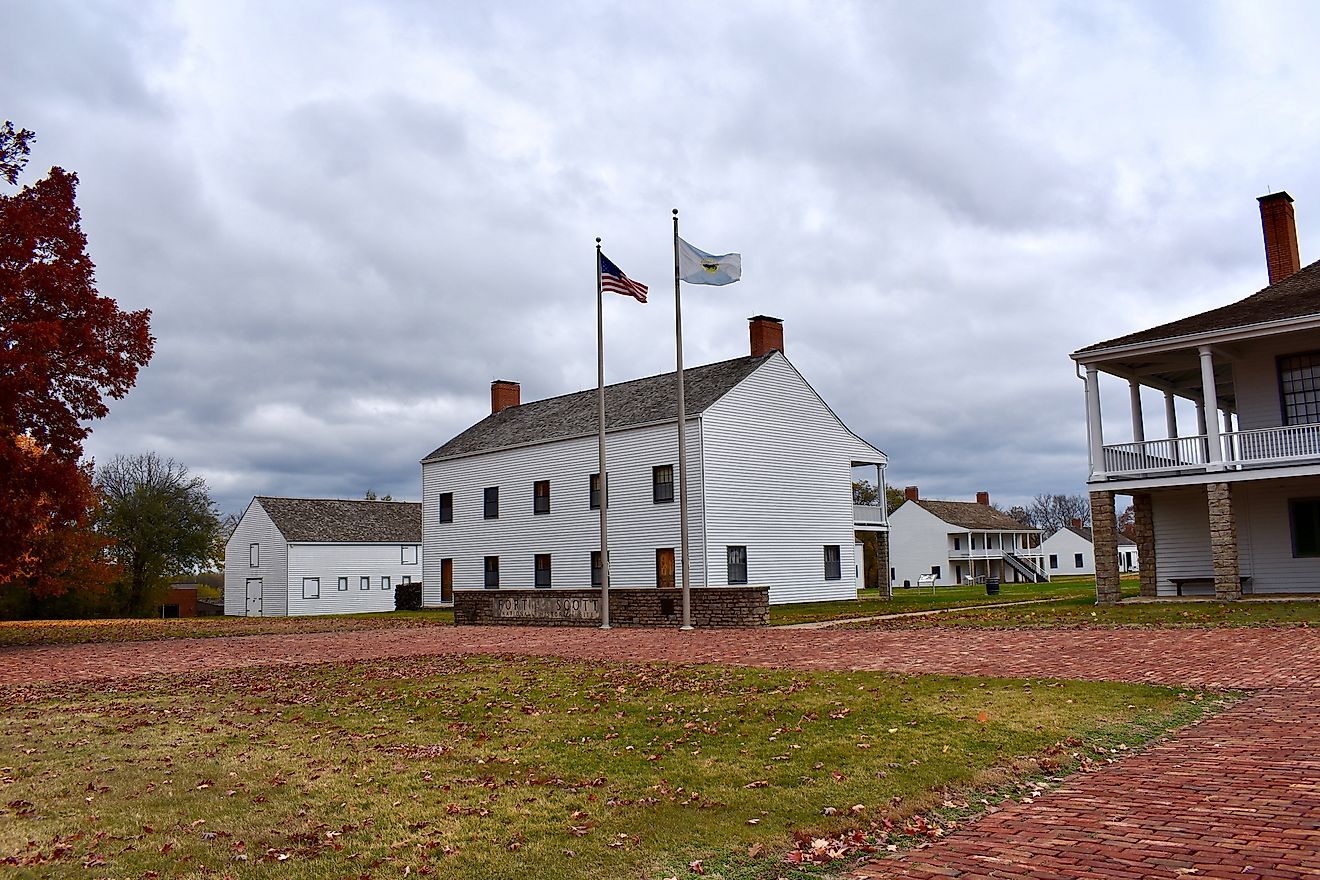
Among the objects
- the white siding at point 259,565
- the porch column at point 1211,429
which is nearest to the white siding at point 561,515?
the white siding at point 259,565

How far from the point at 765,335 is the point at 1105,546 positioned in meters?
16.6

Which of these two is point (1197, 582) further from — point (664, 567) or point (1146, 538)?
point (664, 567)

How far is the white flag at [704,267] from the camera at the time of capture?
2458cm

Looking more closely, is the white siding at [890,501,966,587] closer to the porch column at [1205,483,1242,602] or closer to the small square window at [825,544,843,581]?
the small square window at [825,544,843,581]

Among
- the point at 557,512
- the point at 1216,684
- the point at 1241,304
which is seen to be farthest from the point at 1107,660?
the point at 557,512

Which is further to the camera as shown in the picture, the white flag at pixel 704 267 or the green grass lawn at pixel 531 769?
the white flag at pixel 704 267

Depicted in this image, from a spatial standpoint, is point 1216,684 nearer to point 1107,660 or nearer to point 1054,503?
point 1107,660

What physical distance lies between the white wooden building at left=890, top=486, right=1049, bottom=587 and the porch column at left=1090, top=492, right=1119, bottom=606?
49.2m

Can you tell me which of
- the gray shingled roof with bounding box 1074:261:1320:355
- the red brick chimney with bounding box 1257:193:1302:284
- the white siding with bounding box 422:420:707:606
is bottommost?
the white siding with bounding box 422:420:707:606

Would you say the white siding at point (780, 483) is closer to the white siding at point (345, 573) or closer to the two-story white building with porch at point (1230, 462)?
the two-story white building with porch at point (1230, 462)

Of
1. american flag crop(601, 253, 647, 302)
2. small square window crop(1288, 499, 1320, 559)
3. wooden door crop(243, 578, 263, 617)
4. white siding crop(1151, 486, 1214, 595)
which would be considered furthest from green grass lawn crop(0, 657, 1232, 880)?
wooden door crop(243, 578, 263, 617)

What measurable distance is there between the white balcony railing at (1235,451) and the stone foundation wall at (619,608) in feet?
31.6

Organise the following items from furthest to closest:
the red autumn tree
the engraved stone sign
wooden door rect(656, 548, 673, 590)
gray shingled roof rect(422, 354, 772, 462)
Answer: gray shingled roof rect(422, 354, 772, 462)
wooden door rect(656, 548, 673, 590)
the engraved stone sign
the red autumn tree

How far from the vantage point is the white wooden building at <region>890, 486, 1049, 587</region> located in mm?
76062
